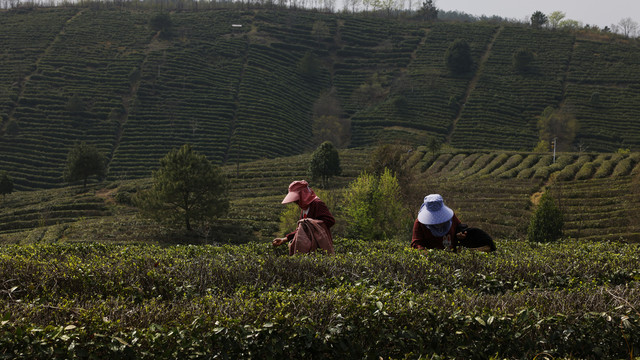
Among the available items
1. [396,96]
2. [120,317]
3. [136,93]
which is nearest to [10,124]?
[136,93]

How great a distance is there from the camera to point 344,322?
4594 mm

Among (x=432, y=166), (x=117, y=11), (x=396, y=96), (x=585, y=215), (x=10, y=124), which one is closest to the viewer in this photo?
(x=585, y=215)

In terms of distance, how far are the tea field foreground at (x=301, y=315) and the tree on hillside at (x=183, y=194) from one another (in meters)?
25.4

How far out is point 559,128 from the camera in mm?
61156

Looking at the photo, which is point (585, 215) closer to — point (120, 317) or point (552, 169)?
point (552, 169)

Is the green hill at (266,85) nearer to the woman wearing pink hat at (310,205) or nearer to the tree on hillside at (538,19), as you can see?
the tree on hillside at (538,19)

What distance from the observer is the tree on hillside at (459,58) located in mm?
78438

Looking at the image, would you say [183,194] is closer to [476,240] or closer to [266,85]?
[476,240]

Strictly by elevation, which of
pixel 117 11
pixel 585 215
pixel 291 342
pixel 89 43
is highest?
pixel 117 11

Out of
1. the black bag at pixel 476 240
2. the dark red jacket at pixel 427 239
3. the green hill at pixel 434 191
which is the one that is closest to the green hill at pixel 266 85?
the green hill at pixel 434 191

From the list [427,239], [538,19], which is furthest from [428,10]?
[427,239]

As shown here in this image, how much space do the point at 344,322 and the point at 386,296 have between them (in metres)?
0.57

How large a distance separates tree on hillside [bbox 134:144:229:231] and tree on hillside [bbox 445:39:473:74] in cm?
5713

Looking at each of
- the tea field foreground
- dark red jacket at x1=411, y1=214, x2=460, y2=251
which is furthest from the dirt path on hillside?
the tea field foreground
